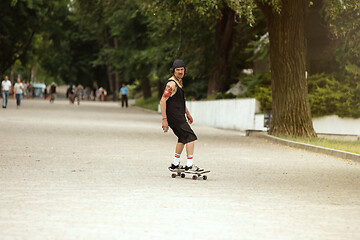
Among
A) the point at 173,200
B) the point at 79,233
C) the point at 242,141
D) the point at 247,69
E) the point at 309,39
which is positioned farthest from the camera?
the point at 247,69

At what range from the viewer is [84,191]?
9.88m

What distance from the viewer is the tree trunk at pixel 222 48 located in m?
38.2

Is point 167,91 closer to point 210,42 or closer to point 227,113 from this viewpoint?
point 227,113

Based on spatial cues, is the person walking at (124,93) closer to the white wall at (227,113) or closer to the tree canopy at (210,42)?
the tree canopy at (210,42)

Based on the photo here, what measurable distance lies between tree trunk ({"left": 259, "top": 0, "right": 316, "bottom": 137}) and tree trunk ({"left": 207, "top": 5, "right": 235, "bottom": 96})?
13904 millimetres

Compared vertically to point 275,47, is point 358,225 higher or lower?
lower

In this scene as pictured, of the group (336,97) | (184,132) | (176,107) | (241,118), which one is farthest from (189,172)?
(241,118)

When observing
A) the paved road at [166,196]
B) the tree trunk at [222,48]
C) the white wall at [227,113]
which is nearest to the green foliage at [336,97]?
the white wall at [227,113]

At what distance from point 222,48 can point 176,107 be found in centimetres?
2740

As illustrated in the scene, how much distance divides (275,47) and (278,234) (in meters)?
16.7

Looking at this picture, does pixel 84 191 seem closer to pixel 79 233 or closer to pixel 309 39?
pixel 79 233

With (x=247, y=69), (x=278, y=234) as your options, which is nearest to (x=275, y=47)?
(x=278, y=234)

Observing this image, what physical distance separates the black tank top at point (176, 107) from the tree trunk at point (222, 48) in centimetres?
2565

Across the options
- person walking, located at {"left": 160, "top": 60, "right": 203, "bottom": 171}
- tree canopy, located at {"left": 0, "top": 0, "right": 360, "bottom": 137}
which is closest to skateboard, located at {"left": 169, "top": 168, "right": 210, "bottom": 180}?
person walking, located at {"left": 160, "top": 60, "right": 203, "bottom": 171}
